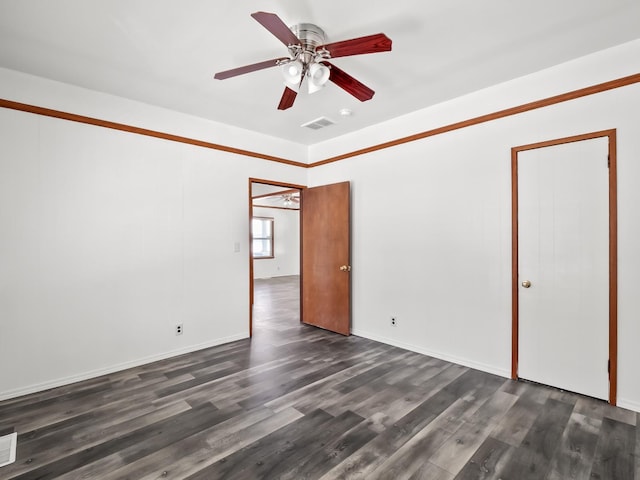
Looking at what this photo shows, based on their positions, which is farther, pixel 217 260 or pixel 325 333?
pixel 325 333

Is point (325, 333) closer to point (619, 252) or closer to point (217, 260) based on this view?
point (217, 260)

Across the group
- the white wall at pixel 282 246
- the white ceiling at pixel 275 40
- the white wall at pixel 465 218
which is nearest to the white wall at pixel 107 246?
the white ceiling at pixel 275 40

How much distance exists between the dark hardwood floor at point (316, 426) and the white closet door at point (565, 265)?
0.87 feet

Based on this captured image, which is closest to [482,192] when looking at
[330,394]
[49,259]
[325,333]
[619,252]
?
[619,252]

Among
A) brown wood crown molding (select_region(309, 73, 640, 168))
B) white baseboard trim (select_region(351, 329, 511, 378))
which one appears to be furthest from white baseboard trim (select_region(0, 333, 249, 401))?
brown wood crown molding (select_region(309, 73, 640, 168))

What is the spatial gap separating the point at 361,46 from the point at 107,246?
299 centimetres

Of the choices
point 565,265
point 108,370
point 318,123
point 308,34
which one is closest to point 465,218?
point 565,265

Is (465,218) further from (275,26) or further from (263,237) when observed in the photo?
(263,237)

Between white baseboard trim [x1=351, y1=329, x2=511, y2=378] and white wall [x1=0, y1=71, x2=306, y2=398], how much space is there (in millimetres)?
1724

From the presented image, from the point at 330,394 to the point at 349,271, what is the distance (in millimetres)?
1950

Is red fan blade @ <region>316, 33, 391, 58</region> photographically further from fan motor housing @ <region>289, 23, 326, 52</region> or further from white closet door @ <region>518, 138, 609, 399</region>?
white closet door @ <region>518, 138, 609, 399</region>

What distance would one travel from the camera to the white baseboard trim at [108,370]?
2.79 meters

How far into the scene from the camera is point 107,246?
10.7ft

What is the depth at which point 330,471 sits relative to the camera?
1.86m
